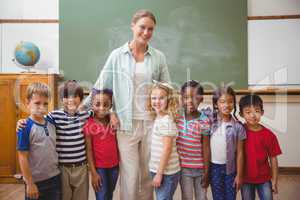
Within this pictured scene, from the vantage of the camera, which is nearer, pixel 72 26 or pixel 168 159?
pixel 168 159

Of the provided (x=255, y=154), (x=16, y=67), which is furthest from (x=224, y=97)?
(x=16, y=67)

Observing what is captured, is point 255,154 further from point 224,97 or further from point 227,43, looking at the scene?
point 227,43

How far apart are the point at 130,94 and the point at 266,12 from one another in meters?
2.55

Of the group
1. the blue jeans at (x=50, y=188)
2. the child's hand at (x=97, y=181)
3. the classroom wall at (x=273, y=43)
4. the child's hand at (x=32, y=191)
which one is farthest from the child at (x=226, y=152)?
the classroom wall at (x=273, y=43)

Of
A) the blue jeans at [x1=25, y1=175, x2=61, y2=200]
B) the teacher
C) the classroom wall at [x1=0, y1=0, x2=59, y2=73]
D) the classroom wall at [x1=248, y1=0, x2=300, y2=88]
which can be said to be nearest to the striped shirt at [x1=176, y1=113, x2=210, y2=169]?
the teacher

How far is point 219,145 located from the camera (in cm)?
174

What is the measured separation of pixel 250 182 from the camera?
173cm

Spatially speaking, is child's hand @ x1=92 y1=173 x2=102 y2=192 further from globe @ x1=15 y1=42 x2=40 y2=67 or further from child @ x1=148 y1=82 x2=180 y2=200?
globe @ x1=15 y1=42 x2=40 y2=67

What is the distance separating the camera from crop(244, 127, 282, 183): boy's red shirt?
1.70 metres

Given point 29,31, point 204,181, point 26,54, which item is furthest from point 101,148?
point 29,31

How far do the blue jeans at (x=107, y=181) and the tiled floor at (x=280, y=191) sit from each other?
0.96 m

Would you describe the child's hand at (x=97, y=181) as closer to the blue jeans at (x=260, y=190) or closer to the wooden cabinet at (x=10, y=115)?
the blue jeans at (x=260, y=190)

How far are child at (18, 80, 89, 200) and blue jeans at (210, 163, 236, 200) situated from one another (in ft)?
2.69

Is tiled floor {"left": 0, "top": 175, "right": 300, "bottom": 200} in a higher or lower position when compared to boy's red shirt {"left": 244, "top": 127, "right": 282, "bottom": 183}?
lower
